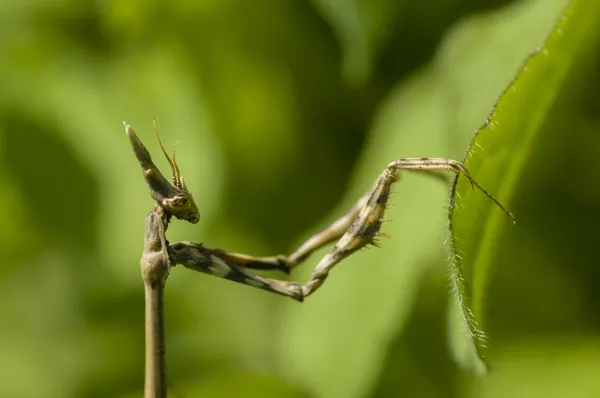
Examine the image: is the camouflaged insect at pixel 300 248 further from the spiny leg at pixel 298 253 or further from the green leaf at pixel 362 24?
the green leaf at pixel 362 24

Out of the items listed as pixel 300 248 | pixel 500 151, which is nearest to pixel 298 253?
pixel 300 248

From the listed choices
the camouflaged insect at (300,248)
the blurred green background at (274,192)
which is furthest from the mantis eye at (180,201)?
the blurred green background at (274,192)

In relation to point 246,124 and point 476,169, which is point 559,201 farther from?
point 246,124

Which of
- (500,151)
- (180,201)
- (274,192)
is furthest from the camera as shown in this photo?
(274,192)

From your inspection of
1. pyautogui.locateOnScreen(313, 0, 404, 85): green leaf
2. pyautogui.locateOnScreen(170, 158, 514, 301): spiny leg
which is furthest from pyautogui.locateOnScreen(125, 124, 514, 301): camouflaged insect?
pyautogui.locateOnScreen(313, 0, 404, 85): green leaf

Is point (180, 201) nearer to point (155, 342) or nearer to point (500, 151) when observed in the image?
point (155, 342)

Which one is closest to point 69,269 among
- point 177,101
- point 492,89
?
point 177,101
